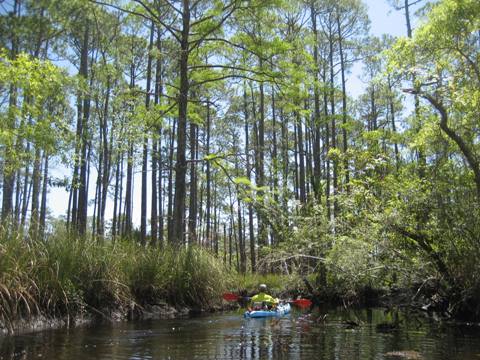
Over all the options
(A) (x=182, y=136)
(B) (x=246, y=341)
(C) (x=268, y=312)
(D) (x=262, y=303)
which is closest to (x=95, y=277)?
(B) (x=246, y=341)

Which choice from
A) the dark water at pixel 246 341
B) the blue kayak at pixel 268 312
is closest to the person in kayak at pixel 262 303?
the blue kayak at pixel 268 312

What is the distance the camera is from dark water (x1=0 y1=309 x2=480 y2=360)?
7059 millimetres

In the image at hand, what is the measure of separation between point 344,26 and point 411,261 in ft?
67.3

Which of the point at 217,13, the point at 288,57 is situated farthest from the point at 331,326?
the point at 217,13

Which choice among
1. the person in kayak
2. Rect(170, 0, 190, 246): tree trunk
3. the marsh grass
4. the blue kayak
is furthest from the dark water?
Rect(170, 0, 190, 246): tree trunk

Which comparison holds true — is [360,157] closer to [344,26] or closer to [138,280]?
[138,280]

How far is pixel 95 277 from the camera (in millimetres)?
10352

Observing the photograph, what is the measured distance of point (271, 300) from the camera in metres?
→ 14.0

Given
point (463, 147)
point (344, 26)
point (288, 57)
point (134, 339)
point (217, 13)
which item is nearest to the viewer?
point (134, 339)

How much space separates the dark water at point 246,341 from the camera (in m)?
7.06

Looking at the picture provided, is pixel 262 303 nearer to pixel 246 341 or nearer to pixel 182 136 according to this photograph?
pixel 246 341

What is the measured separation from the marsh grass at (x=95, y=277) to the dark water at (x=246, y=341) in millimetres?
668

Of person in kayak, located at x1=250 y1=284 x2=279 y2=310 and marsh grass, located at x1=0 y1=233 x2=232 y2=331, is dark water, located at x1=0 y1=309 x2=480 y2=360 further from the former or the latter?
person in kayak, located at x1=250 y1=284 x2=279 y2=310

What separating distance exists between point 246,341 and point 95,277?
12.3ft
